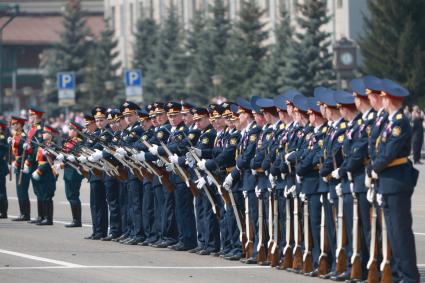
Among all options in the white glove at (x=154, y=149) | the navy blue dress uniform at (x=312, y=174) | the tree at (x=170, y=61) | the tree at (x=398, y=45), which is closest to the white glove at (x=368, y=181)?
the navy blue dress uniform at (x=312, y=174)

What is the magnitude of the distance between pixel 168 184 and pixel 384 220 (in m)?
5.25

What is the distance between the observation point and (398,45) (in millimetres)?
52719

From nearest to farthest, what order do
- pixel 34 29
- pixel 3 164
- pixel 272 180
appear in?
pixel 272 180 < pixel 3 164 < pixel 34 29

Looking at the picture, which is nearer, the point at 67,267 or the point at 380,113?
the point at 380,113

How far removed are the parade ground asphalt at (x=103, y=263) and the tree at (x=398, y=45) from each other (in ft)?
99.4

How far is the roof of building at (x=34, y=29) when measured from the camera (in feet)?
387

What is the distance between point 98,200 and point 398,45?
108ft

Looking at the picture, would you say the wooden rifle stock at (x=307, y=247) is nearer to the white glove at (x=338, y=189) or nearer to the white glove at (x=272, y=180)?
the white glove at (x=272, y=180)

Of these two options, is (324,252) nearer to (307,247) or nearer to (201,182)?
(307,247)

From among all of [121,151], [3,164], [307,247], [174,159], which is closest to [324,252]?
[307,247]

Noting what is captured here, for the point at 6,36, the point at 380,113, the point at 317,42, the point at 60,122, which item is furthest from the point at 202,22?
the point at 380,113

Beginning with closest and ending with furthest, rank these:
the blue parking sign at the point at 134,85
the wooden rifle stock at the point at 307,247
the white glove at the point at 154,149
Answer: the wooden rifle stock at the point at 307,247, the white glove at the point at 154,149, the blue parking sign at the point at 134,85

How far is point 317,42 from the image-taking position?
185 ft

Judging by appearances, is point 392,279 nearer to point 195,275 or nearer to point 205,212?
point 195,275
